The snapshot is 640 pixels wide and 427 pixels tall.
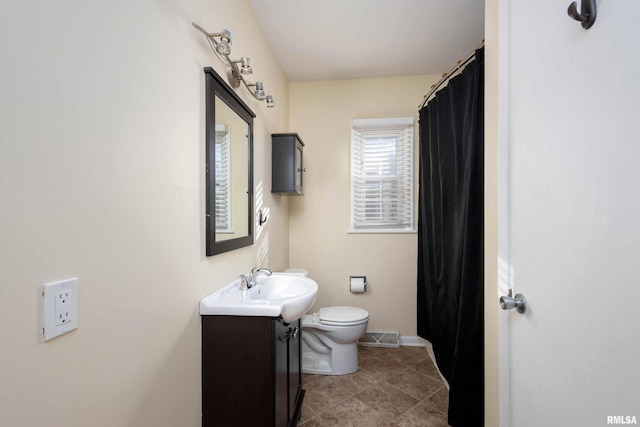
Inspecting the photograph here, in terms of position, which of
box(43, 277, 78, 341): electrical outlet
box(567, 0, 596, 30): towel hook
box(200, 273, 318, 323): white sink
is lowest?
box(200, 273, 318, 323): white sink

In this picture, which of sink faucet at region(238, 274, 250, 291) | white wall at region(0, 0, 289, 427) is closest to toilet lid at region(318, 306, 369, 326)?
sink faucet at region(238, 274, 250, 291)

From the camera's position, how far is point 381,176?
2.76 m

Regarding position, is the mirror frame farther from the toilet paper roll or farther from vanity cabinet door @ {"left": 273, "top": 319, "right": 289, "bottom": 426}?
the toilet paper roll

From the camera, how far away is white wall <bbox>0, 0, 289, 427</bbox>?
0.54 metres

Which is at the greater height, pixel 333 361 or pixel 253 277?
pixel 253 277

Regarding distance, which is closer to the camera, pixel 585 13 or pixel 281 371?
pixel 585 13

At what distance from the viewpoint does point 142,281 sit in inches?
34.5

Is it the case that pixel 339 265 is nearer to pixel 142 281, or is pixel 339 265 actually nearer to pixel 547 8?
pixel 142 281

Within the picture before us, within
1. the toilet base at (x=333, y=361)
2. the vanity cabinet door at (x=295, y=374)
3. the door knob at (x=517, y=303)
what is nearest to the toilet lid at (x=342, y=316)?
the toilet base at (x=333, y=361)

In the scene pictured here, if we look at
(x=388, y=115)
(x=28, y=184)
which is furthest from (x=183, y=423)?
(x=388, y=115)

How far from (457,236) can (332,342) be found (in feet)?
4.21

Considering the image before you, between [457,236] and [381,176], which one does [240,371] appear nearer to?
[457,236]

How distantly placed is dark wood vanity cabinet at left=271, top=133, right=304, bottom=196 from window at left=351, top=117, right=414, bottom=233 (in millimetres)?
725

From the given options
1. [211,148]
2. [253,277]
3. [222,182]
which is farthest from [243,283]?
[211,148]
